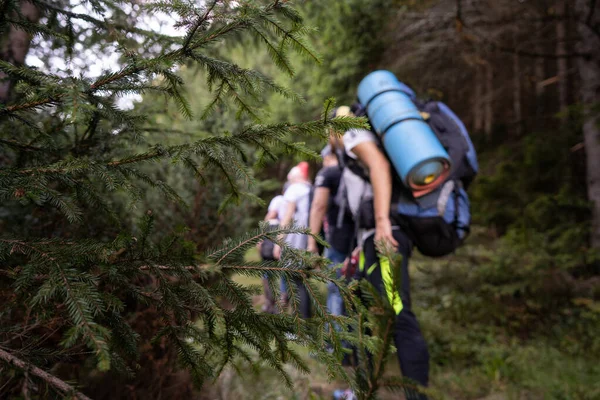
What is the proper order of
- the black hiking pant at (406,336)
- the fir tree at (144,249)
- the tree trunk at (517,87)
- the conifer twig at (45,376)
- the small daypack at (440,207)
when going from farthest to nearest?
the tree trunk at (517,87) → the small daypack at (440,207) → the black hiking pant at (406,336) → the fir tree at (144,249) → the conifer twig at (45,376)

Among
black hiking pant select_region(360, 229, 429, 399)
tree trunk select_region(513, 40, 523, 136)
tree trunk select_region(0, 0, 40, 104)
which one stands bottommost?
black hiking pant select_region(360, 229, 429, 399)

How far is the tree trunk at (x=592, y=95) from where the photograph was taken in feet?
12.7

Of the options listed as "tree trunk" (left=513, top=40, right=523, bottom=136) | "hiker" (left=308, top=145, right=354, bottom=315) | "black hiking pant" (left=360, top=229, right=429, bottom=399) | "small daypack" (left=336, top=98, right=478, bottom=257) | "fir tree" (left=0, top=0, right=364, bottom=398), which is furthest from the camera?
"tree trunk" (left=513, top=40, right=523, bottom=136)

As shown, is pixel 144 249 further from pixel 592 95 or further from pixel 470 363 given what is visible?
pixel 592 95

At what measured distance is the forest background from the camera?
3.29ft

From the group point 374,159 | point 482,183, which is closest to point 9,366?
point 374,159

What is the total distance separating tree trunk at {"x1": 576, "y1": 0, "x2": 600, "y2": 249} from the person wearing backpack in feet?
8.84

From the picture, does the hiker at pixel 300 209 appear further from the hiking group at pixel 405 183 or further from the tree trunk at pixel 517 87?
the tree trunk at pixel 517 87

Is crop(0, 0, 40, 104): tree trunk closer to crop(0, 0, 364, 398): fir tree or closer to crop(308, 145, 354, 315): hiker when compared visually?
crop(0, 0, 364, 398): fir tree

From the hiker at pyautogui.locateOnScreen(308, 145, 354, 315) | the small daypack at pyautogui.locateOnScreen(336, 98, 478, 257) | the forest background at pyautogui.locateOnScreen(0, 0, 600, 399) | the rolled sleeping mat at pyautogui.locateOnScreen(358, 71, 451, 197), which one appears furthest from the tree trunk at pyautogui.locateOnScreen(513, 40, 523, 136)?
the rolled sleeping mat at pyautogui.locateOnScreen(358, 71, 451, 197)

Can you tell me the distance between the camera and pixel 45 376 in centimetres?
80

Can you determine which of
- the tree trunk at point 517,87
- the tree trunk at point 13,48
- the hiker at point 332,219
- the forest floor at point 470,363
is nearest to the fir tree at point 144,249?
the tree trunk at point 13,48

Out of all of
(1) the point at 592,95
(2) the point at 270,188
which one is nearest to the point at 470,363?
(2) the point at 270,188

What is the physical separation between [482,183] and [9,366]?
659 cm
